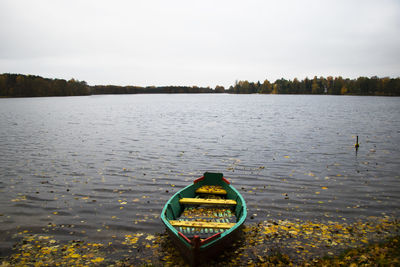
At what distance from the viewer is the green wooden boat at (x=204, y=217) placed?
7848mm

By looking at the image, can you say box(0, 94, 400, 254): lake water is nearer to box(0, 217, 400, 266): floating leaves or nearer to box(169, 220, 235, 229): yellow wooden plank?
box(0, 217, 400, 266): floating leaves

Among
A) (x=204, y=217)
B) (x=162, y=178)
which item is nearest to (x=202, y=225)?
(x=204, y=217)

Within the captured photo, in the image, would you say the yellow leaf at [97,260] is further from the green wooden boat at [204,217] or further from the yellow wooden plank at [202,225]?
the yellow wooden plank at [202,225]

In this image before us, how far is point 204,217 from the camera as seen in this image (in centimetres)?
1148

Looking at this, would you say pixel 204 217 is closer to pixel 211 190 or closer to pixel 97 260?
pixel 211 190

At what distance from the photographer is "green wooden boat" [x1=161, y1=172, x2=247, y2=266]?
7.85 m

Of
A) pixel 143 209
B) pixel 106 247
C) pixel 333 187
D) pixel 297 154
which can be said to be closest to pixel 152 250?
pixel 106 247

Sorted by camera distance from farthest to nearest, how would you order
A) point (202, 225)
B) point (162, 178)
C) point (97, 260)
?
point (162, 178), point (202, 225), point (97, 260)

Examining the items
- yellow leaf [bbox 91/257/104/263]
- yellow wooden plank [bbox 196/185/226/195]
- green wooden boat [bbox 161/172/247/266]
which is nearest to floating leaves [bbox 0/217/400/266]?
yellow leaf [bbox 91/257/104/263]

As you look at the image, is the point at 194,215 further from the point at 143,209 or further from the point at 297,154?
the point at 297,154

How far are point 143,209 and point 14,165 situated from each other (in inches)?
525

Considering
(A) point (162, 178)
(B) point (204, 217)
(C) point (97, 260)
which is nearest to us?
(C) point (97, 260)

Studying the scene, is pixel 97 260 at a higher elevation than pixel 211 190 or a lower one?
lower

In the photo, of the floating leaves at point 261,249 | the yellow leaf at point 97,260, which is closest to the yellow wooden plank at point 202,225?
the floating leaves at point 261,249
